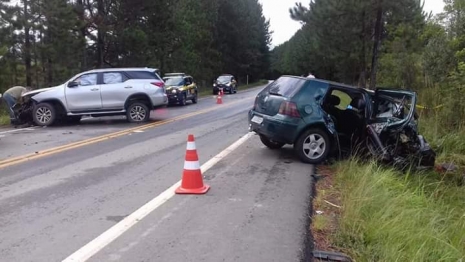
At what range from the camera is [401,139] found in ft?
27.6

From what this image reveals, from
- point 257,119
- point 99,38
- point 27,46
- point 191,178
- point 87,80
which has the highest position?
point 99,38

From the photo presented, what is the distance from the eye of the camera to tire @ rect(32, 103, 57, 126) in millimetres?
15092

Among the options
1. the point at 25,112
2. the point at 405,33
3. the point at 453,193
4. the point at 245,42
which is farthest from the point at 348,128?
the point at 245,42

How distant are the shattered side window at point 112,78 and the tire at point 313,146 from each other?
29.4 feet

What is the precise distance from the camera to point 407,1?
24938mm

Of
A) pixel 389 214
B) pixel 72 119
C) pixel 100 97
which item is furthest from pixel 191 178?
pixel 72 119

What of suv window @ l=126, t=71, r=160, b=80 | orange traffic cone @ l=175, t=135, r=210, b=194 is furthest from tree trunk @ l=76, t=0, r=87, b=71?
orange traffic cone @ l=175, t=135, r=210, b=194

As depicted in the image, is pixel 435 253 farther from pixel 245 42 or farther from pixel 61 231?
pixel 245 42

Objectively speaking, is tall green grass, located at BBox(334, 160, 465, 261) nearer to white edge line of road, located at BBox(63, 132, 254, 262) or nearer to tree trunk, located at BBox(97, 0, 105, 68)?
white edge line of road, located at BBox(63, 132, 254, 262)

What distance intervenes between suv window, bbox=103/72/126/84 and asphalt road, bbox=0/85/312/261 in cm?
519

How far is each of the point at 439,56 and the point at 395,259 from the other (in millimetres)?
14269

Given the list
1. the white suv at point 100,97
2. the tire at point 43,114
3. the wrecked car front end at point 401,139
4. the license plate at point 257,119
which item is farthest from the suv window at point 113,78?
the wrecked car front end at point 401,139

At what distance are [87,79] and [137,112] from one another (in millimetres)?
1992

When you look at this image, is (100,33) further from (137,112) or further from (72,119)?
(137,112)
